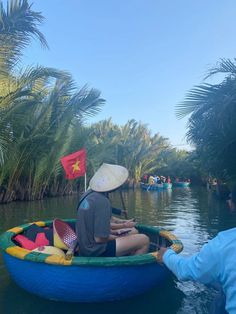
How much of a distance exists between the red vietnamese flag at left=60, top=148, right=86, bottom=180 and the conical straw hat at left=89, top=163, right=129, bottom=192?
95.7 inches

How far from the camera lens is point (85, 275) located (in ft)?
13.5

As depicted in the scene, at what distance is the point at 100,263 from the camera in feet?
13.3

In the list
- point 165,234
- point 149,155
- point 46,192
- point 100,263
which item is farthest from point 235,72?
point 149,155

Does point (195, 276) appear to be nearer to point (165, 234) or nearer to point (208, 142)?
point (165, 234)

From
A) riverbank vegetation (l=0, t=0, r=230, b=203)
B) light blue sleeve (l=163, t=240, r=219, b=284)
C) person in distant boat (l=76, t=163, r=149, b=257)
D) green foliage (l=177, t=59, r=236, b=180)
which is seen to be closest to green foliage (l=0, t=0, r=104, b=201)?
riverbank vegetation (l=0, t=0, r=230, b=203)

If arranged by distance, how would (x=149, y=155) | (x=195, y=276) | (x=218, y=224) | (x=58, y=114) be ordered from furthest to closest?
(x=149, y=155), (x=58, y=114), (x=218, y=224), (x=195, y=276)

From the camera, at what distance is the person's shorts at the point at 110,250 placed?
454 cm

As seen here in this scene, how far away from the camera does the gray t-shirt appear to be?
4336 millimetres

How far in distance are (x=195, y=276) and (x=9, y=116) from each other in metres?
11.2

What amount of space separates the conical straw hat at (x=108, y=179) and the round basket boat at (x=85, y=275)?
972 millimetres

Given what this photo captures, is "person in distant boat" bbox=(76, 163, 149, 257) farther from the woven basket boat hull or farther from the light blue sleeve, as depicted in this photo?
the light blue sleeve

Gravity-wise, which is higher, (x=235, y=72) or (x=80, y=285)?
(x=235, y=72)

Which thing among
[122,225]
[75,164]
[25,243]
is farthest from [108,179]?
[75,164]

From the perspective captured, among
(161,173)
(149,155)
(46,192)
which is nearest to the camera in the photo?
(46,192)
